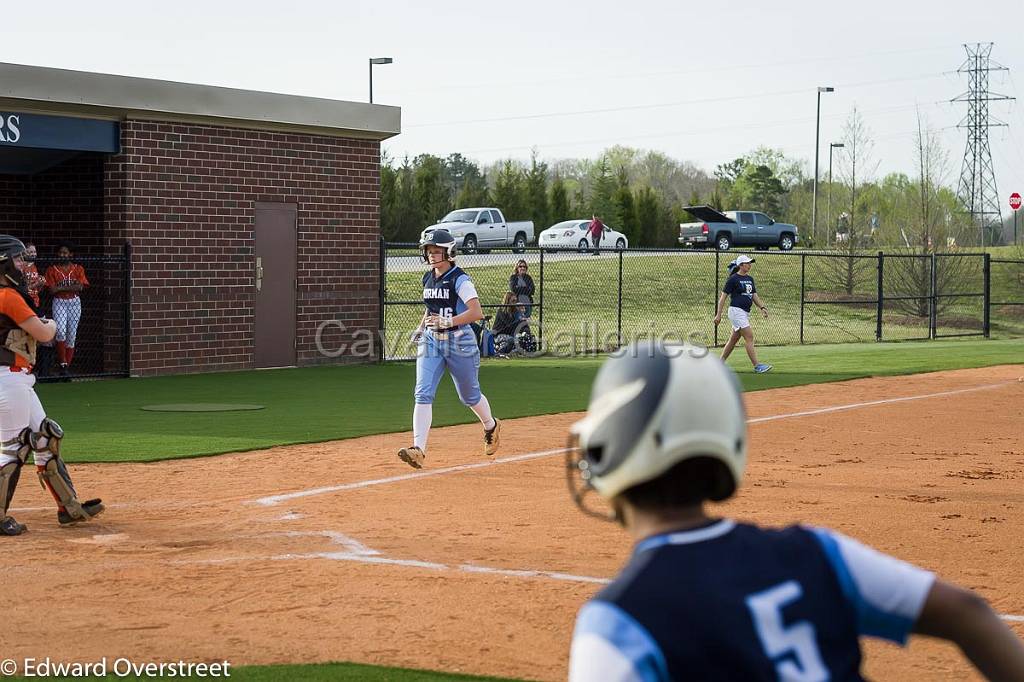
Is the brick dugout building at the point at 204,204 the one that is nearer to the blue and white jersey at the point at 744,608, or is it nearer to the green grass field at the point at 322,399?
the green grass field at the point at 322,399

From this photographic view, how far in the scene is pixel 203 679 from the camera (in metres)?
5.55

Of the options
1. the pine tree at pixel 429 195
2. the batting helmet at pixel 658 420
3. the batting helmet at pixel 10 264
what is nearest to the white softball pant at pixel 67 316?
the batting helmet at pixel 10 264

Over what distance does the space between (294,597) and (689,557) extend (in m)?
5.32

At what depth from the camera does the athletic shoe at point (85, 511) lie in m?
9.05

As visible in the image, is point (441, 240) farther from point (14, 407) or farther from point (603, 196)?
point (603, 196)

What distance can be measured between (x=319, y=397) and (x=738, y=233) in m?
38.9

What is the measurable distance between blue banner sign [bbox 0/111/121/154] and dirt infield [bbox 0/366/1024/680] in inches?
364

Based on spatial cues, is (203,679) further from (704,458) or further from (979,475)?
(979,475)

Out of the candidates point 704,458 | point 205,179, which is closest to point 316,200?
point 205,179

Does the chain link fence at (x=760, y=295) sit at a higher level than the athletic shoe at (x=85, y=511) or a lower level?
higher

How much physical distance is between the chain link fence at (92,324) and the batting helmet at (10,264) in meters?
11.3

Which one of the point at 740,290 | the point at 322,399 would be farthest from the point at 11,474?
the point at 740,290

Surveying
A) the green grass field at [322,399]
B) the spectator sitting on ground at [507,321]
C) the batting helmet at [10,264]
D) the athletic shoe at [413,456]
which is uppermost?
the batting helmet at [10,264]

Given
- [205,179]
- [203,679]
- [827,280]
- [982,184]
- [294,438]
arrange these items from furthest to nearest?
1. [982,184]
2. [827,280]
3. [205,179]
4. [294,438]
5. [203,679]
